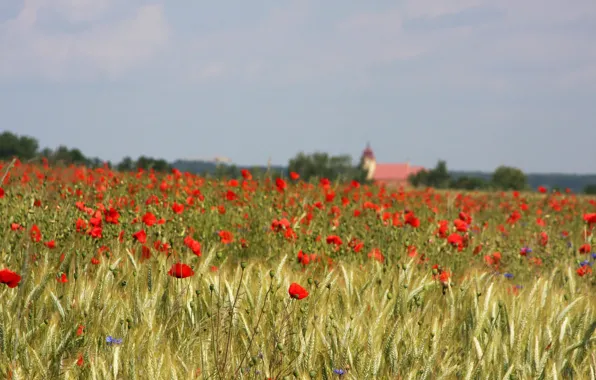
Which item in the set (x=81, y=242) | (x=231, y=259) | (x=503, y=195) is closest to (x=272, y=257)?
(x=231, y=259)

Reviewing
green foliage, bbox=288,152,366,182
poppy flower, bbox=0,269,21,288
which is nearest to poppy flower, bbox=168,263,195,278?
poppy flower, bbox=0,269,21,288

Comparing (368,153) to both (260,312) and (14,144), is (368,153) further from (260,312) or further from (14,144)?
(260,312)

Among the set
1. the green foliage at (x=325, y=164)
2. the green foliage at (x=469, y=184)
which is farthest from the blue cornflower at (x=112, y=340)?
the green foliage at (x=325, y=164)

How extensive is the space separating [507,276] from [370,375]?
101 inches

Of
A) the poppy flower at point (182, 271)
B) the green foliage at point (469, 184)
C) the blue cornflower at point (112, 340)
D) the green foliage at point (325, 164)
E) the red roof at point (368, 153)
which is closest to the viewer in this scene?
the blue cornflower at point (112, 340)

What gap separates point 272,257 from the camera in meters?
4.52

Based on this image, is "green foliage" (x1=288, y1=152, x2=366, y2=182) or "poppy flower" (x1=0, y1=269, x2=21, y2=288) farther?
"green foliage" (x1=288, y1=152, x2=366, y2=182)

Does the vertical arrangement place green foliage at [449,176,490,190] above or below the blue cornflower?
above

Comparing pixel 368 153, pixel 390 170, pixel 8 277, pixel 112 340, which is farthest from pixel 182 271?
pixel 368 153

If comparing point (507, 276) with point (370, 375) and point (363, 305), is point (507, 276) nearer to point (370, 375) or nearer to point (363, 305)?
point (363, 305)

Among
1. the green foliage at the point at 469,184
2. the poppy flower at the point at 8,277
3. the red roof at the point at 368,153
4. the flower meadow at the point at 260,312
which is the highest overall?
the red roof at the point at 368,153

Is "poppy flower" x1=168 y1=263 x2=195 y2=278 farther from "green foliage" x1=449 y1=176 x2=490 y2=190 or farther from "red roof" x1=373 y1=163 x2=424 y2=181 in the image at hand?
"red roof" x1=373 y1=163 x2=424 y2=181

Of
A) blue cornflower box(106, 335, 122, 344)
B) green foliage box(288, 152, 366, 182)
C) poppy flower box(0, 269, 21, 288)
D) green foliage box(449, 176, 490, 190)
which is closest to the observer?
blue cornflower box(106, 335, 122, 344)

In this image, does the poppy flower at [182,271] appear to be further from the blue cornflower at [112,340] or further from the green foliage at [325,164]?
the green foliage at [325,164]
